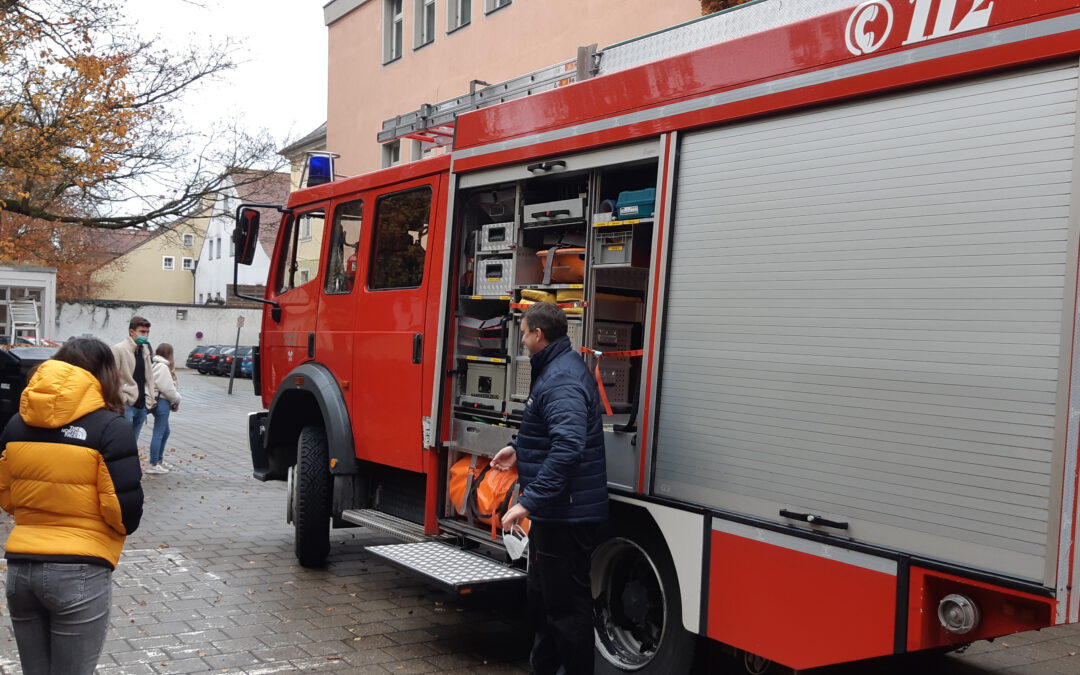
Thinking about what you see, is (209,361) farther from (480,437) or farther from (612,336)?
(612,336)

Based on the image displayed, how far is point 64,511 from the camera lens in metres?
3.35

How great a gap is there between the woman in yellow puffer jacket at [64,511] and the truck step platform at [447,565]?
1740 mm

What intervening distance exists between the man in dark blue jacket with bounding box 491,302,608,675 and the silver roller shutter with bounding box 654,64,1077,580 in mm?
315

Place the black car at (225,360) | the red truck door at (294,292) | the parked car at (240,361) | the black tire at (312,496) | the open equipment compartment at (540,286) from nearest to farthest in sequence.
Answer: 1. the open equipment compartment at (540,286)
2. the black tire at (312,496)
3. the red truck door at (294,292)
4. the parked car at (240,361)
5. the black car at (225,360)

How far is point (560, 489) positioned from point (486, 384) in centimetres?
156

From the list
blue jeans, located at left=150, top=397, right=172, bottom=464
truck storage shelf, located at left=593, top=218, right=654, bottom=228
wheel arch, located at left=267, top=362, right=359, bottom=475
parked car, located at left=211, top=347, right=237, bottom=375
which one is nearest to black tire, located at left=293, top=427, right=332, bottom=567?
wheel arch, located at left=267, top=362, right=359, bottom=475

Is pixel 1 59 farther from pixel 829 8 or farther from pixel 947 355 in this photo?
pixel 947 355

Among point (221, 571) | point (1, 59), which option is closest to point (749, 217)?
point (221, 571)

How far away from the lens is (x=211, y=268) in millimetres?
60625

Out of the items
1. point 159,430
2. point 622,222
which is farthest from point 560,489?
point 159,430

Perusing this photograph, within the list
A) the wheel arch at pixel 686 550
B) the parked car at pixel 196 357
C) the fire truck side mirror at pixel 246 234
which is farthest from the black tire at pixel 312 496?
the parked car at pixel 196 357

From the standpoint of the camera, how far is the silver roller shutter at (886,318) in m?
3.02

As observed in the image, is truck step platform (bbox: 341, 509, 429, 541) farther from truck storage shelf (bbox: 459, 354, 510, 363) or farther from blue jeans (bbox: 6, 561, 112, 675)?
blue jeans (bbox: 6, 561, 112, 675)

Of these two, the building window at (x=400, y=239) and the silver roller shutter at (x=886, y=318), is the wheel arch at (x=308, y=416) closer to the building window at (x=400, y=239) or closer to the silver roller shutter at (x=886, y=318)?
the building window at (x=400, y=239)
